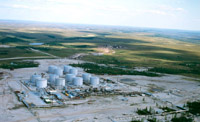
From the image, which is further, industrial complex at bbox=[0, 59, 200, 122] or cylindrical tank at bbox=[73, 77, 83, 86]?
cylindrical tank at bbox=[73, 77, 83, 86]

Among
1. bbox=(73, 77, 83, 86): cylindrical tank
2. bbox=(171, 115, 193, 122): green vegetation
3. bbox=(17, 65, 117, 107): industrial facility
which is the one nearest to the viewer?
bbox=(171, 115, 193, 122): green vegetation

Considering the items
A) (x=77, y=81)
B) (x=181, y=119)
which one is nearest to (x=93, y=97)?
(x=77, y=81)

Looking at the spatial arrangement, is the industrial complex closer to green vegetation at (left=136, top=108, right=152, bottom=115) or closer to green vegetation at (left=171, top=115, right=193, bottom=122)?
green vegetation at (left=136, top=108, right=152, bottom=115)

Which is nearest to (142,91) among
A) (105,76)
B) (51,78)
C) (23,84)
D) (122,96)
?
(122,96)

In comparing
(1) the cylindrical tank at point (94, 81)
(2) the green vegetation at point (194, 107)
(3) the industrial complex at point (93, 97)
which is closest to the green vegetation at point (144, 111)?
(3) the industrial complex at point (93, 97)

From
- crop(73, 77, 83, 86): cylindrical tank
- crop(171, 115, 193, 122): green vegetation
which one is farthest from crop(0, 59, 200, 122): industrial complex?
crop(171, 115, 193, 122): green vegetation

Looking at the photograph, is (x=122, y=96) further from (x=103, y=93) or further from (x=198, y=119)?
(x=198, y=119)

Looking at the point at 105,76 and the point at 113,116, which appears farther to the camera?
the point at 105,76

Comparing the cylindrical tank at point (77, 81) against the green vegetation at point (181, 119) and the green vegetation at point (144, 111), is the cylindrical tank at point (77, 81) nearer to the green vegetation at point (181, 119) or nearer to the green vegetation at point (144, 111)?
the green vegetation at point (144, 111)
